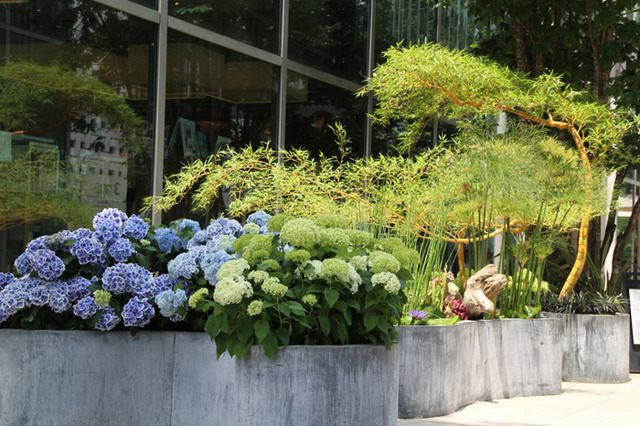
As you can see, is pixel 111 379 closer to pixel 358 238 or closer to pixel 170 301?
pixel 170 301

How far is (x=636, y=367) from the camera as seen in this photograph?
8508 mm

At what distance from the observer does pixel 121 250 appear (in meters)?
4.20

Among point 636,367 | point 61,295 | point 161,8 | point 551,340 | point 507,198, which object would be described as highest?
point 161,8

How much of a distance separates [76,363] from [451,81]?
15.5 feet

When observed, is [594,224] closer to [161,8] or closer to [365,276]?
[161,8]

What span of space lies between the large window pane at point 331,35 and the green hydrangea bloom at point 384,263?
241 inches

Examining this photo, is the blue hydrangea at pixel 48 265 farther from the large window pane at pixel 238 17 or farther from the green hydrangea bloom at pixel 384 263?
the large window pane at pixel 238 17

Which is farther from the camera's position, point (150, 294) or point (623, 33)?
point (623, 33)

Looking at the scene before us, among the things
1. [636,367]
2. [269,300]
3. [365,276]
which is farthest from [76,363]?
[636,367]

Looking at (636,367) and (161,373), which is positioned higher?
(161,373)

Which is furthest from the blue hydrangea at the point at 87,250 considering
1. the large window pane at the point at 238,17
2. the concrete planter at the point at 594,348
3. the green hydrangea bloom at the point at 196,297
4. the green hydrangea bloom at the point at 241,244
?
the concrete planter at the point at 594,348

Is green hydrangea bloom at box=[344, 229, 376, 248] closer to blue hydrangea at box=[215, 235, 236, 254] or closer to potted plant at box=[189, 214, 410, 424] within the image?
potted plant at box=[189, 214, 410, 424]

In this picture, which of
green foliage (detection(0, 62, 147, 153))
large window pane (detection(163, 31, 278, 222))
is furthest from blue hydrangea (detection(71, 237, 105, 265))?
large window pane (detection(163, 31, 278, 222))

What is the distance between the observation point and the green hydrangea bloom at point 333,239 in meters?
3.59
